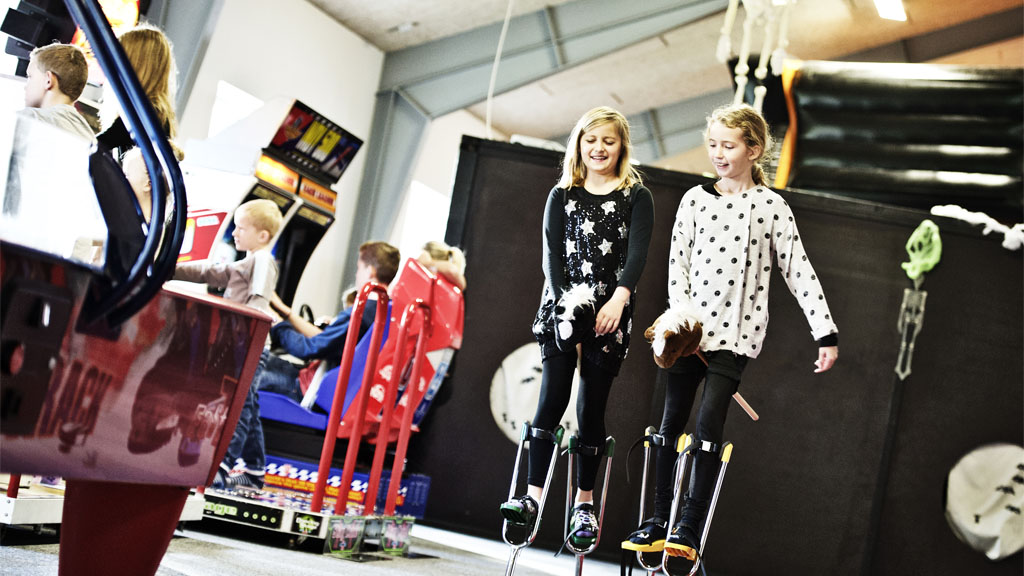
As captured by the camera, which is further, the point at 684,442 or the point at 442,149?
the point at 442,149

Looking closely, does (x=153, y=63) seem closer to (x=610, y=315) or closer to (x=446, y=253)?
(x=610, y=315)

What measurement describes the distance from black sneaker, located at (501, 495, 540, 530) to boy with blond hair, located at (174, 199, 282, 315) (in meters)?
1.14

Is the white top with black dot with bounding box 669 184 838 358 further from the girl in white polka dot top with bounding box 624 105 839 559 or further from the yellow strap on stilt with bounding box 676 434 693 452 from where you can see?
the yellow strap on stilt with bounding box 676 434 693 452

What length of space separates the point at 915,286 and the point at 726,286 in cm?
219

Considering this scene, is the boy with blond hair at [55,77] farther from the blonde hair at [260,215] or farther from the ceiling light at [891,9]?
the ceiling light at [891,9]

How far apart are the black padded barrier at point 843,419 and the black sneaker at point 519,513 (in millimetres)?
1987

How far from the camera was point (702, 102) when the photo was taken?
12.3m

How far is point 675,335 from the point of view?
2441 mm

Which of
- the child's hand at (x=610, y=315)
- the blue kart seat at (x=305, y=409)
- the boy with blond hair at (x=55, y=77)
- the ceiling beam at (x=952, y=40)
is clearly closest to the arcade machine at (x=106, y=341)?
the boy with blond hair at (x=55, y=77)

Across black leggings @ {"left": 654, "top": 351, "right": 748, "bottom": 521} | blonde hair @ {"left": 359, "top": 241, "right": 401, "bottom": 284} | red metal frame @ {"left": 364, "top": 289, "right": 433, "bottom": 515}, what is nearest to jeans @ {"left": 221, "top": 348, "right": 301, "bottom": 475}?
red metal frame @ {"left": 364, "top": 289, "right": 433, "bottom": 515}

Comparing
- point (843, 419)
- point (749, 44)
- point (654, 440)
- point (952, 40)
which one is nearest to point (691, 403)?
point (654, 440)

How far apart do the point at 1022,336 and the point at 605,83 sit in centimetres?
712

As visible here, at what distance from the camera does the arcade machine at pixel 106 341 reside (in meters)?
1.02

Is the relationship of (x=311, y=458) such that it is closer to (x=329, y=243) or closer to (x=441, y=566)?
(x=441, y=566)
